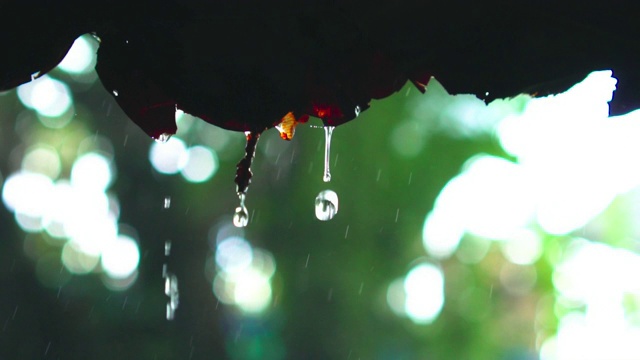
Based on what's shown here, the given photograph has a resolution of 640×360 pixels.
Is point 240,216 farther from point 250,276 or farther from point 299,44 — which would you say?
point 250,276

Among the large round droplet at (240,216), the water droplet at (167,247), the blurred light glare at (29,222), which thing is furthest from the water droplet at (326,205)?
the blurred light glare at (29,222)

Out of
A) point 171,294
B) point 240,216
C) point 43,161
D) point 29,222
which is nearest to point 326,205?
point 240,216

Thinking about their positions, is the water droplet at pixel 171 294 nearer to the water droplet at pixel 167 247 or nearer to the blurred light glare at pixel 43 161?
the water droplet at pixel 167 247

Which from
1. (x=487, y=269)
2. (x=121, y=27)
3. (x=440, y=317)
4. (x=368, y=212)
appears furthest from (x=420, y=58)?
(x=487, y=269)

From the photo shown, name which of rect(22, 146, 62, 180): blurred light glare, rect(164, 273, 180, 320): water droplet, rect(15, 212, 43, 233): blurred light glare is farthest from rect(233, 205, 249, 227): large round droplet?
rect(22, 146, 62, 180): blurred light glare

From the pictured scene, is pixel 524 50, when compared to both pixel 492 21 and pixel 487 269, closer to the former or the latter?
pixel 492 21
